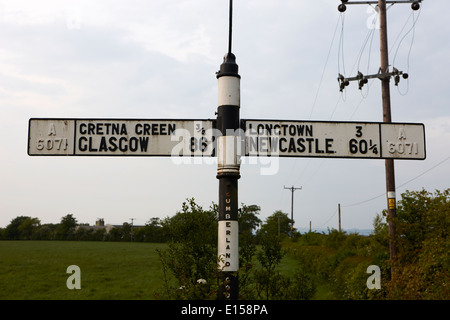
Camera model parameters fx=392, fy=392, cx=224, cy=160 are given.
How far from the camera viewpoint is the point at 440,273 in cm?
1020

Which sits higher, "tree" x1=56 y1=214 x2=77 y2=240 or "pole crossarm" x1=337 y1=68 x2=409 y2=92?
"pole crossarm" x1=337 y1=68 x2=409 y2=92

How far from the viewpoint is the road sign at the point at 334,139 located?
5.37 metres

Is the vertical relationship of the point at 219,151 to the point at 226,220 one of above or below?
above

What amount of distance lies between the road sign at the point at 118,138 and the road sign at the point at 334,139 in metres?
0.69

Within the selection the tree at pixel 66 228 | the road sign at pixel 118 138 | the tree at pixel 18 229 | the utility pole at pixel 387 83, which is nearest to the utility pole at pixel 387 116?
the utility pole at pixel 387 83

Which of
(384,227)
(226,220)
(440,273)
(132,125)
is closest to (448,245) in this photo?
(440,273)

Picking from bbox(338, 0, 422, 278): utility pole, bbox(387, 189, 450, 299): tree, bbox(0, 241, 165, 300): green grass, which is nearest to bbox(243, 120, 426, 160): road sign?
bbox(387, 189, 450, 299): tree

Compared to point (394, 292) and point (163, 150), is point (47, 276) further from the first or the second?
point (163, 150)

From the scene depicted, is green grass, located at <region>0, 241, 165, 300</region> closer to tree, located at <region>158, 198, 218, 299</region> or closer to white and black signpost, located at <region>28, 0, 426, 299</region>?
tree, located at <region>158, 198, 218, 299</region>

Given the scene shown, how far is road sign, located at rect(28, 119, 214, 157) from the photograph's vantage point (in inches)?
208

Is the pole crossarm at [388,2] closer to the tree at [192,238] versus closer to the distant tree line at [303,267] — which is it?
the distant tree line at [303,267]

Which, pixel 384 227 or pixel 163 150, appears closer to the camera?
pixel 163 150
